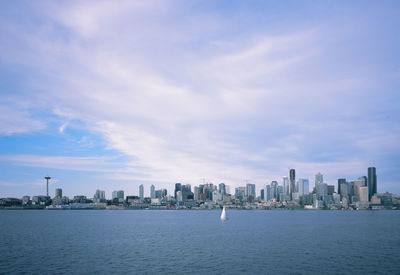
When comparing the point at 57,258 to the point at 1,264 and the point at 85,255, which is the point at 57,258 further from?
the point at 1,264

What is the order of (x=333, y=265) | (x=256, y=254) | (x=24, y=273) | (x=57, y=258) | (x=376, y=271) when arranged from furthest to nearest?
(x=256, y=254)
(x=57, y=258)
(x=333, y=265)
(x=376, y=271)
(x=24, y=273)

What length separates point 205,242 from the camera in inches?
3873

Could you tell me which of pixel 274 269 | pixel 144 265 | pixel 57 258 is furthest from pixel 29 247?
pixel 274 269

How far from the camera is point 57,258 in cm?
7050

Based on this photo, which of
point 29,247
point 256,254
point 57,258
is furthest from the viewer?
point 29,247

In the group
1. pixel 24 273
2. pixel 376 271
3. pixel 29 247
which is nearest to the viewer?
pixel 24 273

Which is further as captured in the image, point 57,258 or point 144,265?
point 57,258

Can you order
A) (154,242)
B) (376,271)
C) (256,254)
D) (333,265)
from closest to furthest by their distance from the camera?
(376,271), (333,265), (256,254), (154,242)

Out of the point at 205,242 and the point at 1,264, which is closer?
the point at 1,264

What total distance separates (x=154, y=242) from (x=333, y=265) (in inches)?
2053

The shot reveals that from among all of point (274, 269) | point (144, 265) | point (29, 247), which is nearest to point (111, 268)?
point (144, 265)

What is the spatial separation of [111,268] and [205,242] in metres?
41.9

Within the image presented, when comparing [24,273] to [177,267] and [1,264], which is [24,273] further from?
[177,267]

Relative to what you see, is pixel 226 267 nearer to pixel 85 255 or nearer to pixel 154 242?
pixel 85 255
